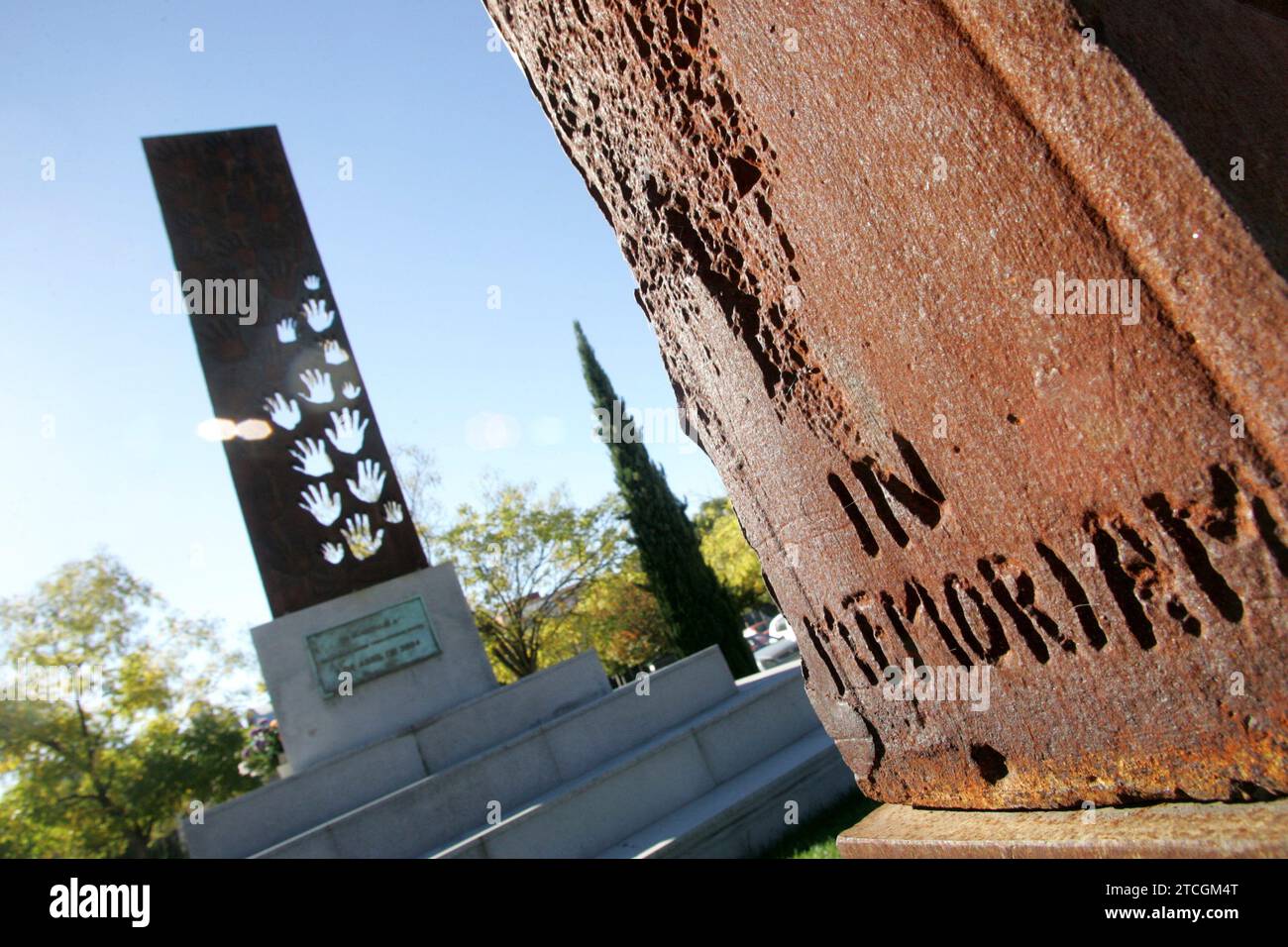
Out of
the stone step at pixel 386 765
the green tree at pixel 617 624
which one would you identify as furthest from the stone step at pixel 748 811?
the green tree at pixel 617 624

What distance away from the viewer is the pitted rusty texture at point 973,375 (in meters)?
1.02

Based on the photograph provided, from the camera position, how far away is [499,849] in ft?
20.5

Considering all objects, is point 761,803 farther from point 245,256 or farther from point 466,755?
point 245,256

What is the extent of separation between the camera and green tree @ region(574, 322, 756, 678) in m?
17.8

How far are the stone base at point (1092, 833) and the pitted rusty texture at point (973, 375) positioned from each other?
0.03 meters

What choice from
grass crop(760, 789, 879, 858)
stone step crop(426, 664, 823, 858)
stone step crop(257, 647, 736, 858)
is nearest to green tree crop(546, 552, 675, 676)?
Result: stone step crop(257, 647, 736, 858)

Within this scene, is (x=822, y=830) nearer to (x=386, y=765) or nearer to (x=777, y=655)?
(x=386, y=765)

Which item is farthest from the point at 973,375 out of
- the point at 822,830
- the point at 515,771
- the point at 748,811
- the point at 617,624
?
the point at 617,624

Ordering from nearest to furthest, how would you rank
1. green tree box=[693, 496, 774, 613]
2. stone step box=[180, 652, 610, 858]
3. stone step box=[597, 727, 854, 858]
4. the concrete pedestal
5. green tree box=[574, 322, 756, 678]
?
stone step box=[597, 727, 854, 858] → stone step box=[180, 652, 610, 858] → the concrete pedestal → green tree box=[574, 322, 756, 678] → green tree box=[693, 496, 774, 613]

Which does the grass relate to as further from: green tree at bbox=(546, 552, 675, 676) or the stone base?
green tree at bbox=(546, 552, 675, 676)

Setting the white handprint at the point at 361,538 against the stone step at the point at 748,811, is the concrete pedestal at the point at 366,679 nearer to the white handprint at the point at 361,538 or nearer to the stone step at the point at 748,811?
the white handprint at the point at 361,538

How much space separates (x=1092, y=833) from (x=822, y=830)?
17.7ft

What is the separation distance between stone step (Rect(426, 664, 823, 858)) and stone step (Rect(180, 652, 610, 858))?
116 cm
